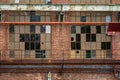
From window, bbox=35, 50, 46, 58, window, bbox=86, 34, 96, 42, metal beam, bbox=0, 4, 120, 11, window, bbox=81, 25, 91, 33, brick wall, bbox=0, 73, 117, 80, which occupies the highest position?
metal beam, bbox=0, 4, 120, 11

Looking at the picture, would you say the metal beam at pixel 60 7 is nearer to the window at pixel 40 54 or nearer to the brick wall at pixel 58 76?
the window at pixel 40 54

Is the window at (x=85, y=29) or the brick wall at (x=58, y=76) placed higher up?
the window at (x=85, y=29)

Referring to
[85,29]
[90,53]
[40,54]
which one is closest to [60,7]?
[85,29]

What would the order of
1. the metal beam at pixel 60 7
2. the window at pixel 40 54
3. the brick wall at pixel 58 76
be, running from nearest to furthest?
1. the metal beam at pixel 60 7
2. the brick wall at pixel 58 76
3. the window at pixel 40 54

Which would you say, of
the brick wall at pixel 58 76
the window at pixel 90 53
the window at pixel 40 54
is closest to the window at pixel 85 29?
the window at pixel 90 53

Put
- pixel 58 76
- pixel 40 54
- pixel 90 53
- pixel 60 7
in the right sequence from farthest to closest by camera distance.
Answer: pixel 90 53
pixel 40 54
pixel 58 76
pixel 60 7

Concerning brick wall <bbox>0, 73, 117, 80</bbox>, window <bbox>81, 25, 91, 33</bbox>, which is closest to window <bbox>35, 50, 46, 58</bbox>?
brick wall <bbox>0, 73, 117, 80</bbox>

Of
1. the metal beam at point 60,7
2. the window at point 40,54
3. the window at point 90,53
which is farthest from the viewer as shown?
the window at point 90,53

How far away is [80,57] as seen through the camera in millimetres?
24766

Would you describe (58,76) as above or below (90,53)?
below

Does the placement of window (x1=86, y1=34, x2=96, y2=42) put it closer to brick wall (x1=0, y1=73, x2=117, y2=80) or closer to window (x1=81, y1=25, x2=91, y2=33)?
window (x1=81, y1=25, x2=91, y2=33)

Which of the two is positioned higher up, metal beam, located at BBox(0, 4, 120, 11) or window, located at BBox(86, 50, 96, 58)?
metal beam, located at BBox(0, 4, 120, 11)

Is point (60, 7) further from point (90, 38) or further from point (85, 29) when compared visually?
point (90, 38)

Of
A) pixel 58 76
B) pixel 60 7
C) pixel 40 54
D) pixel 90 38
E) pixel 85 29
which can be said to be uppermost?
pixel 60 7
